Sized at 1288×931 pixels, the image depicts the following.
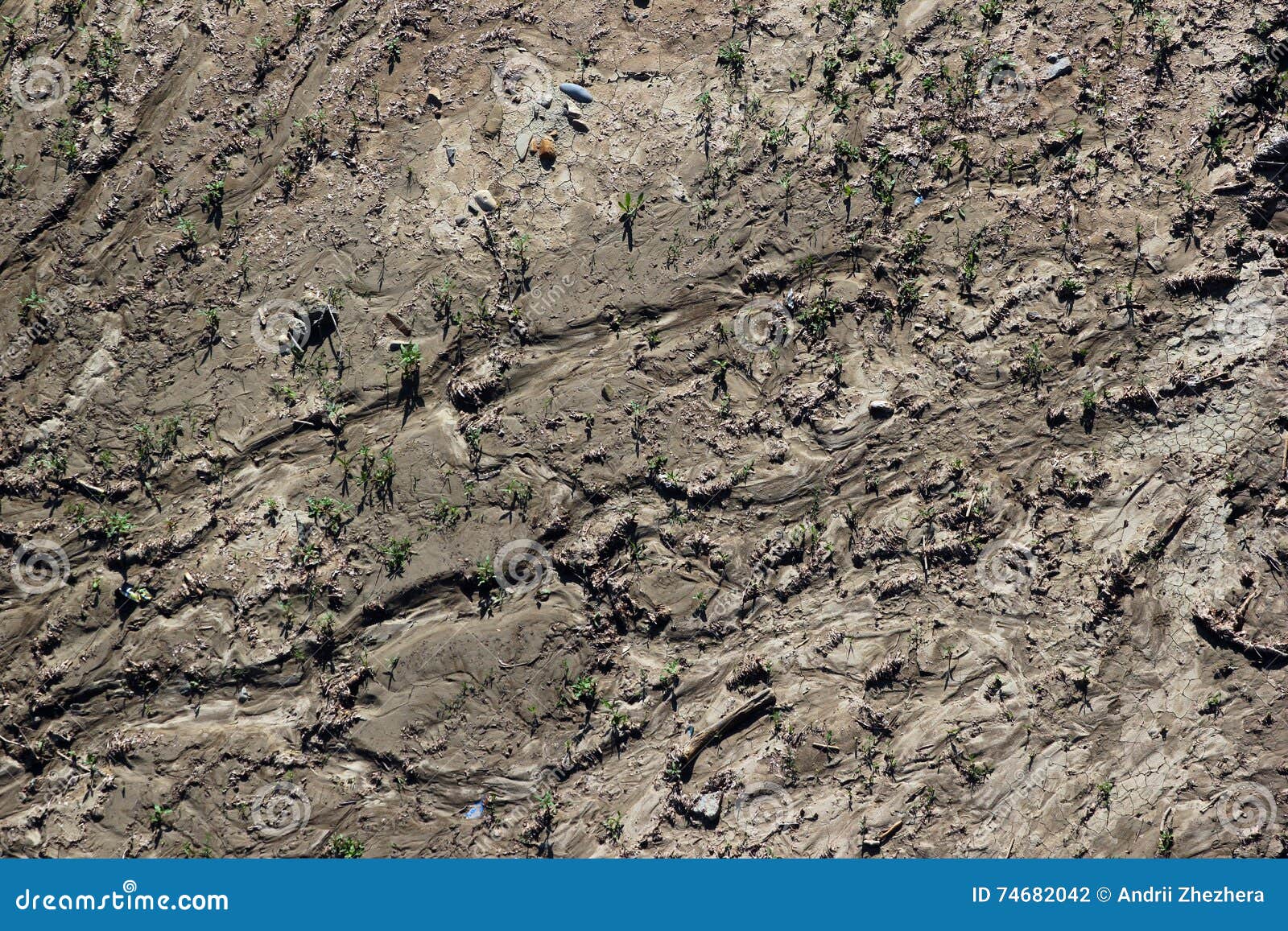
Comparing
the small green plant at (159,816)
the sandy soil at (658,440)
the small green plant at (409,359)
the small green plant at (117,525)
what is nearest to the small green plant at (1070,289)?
the sandy soil at (658,440)

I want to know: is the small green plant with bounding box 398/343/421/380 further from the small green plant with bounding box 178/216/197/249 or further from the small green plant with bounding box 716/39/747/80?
the small green plant with bounding box 716/39/747/80

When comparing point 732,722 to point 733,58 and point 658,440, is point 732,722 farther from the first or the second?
point 733,58

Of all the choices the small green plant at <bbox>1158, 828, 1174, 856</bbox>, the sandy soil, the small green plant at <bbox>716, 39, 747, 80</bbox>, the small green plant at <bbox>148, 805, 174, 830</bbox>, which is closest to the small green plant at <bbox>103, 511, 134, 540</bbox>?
the sandy soil

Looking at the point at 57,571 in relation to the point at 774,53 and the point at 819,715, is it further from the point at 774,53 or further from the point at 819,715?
the point at 774,53

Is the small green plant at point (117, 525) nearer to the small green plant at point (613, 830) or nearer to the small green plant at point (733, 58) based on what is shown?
the small green plant at point (613, 830)

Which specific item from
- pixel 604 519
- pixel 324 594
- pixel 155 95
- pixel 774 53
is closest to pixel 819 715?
pixel 604 519
